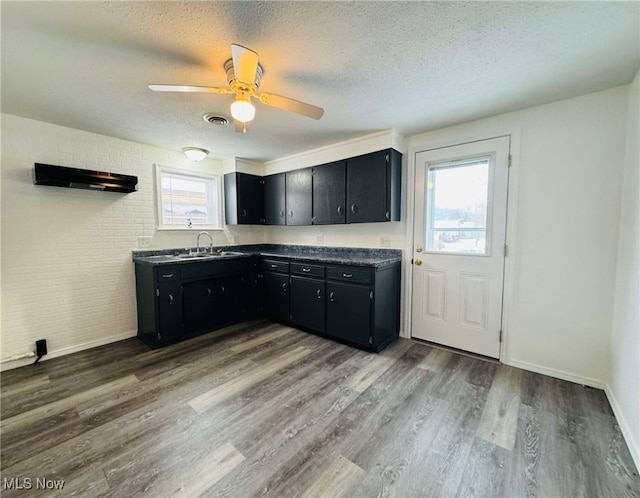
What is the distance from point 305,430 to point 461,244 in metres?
2.26

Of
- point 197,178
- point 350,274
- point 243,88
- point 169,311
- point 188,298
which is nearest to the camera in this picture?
point 243,88

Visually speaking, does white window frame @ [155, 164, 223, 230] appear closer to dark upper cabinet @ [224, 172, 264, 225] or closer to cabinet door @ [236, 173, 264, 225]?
dark upper cabinet @ [224, 172, 264, 225]

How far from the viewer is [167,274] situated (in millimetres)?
2973

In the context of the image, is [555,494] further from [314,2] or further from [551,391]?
[314,2]

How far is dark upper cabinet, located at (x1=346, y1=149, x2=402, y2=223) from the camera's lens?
2.92 metres

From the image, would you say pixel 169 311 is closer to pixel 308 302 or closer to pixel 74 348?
pixel 74 348

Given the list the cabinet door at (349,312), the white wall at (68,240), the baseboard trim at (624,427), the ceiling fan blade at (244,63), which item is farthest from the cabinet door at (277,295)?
the baseboard trim at (624,427)

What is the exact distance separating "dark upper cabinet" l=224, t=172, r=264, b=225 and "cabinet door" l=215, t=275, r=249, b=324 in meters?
0.92

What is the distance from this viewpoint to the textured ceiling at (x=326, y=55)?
1.33 metres

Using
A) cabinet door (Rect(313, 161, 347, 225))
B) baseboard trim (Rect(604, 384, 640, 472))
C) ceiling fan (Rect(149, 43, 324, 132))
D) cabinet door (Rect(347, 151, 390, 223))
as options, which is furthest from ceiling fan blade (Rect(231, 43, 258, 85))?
baseboard trim (Rect(604, 384, 640, 472))

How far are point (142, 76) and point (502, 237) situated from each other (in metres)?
3.25

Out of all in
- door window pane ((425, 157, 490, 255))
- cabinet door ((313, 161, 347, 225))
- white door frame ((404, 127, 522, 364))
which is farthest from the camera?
cabinet door ((313, 161, 347, 225))

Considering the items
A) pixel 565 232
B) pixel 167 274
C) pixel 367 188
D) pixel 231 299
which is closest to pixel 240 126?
pixel 367 188

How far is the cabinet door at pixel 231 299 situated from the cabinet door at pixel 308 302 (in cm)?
76
